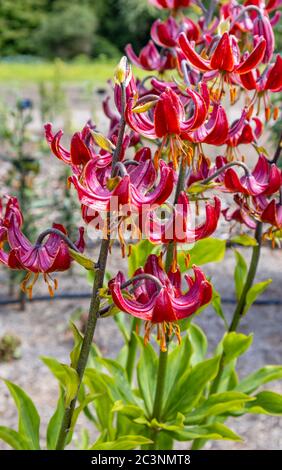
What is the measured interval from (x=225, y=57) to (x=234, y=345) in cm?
75

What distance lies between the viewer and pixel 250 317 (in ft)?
9.75

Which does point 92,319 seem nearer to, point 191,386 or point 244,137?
point 244,137

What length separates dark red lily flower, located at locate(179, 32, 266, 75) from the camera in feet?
A: 3.32

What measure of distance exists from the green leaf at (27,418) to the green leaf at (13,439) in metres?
0.02

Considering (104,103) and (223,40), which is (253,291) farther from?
(223,40)

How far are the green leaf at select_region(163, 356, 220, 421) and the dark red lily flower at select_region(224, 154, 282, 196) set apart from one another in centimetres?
50

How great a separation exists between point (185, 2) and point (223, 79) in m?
0.44

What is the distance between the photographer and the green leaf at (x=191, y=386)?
4.99 feet

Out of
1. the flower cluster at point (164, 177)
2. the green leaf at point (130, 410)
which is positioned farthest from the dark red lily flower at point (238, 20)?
the green leaf at point (130, 410)

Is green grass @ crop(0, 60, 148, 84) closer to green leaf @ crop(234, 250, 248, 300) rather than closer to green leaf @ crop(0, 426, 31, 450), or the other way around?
green leaf @ crop(234, 250, 248, 300)

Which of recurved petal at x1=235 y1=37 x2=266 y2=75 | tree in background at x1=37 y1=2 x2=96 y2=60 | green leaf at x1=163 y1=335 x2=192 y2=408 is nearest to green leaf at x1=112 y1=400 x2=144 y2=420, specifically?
green leaf at x1=163 y1=335 x2=192 y2=408

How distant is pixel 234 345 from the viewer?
61.9 inches
